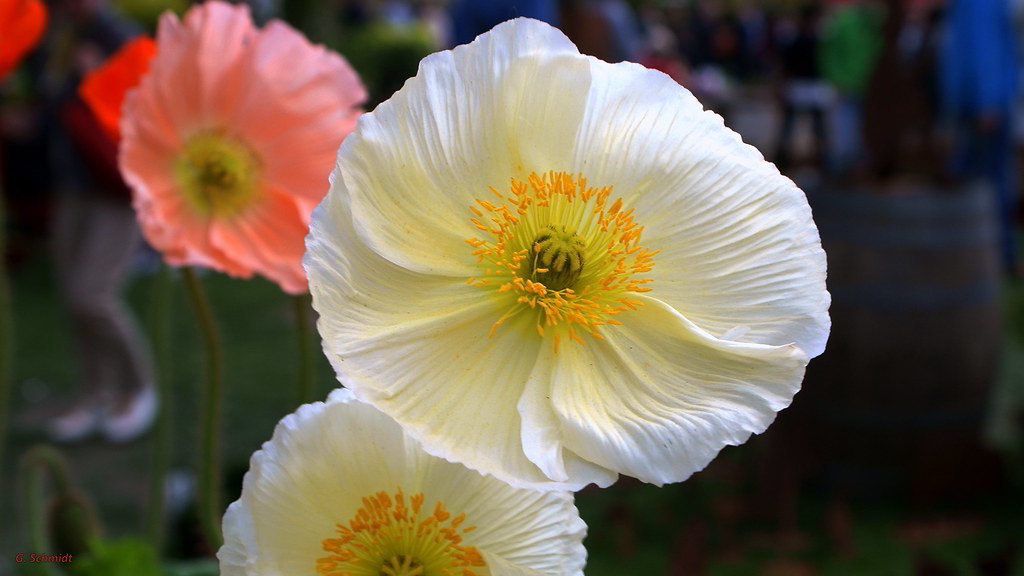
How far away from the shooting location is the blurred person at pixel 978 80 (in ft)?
14.7

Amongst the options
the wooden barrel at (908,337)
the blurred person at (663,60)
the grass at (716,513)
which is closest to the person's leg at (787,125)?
the blurred person at (663,60)

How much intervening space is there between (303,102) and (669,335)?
32 cm

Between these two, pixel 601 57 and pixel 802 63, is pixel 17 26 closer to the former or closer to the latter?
pixel 601 57

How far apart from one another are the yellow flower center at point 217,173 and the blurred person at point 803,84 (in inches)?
263

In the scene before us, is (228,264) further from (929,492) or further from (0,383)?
(929,492)

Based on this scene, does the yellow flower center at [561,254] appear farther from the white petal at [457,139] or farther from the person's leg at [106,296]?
the person's leg at [106,296]

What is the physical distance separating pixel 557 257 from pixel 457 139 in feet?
0.26

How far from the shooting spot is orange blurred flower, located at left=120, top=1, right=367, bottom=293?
66 cm

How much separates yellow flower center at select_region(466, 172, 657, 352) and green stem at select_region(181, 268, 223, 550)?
10.3 inches

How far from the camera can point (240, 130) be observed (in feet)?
2.30

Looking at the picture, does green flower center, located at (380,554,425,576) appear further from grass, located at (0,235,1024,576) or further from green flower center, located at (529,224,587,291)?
grass, located at (0,235,1024,576)

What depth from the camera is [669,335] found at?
462mm

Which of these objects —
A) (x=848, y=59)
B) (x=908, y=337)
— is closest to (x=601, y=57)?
(x=908, y=337)

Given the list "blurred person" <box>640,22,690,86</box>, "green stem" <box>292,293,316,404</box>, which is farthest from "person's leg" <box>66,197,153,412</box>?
"green stem" <box>292,293,316,404</box>
